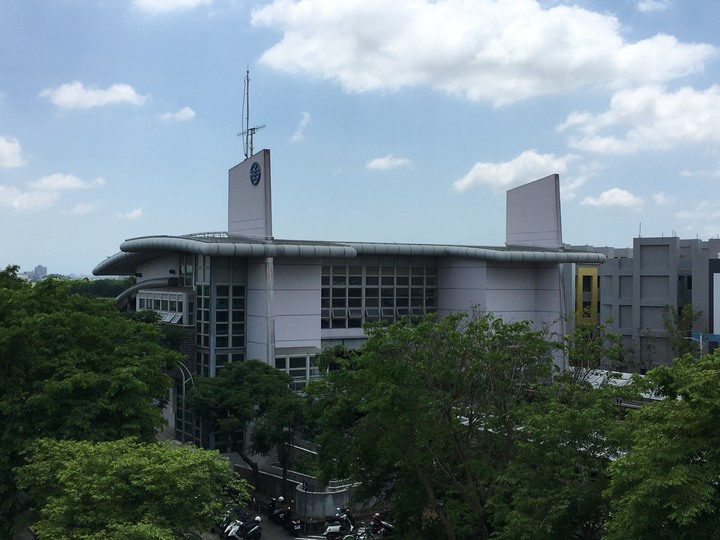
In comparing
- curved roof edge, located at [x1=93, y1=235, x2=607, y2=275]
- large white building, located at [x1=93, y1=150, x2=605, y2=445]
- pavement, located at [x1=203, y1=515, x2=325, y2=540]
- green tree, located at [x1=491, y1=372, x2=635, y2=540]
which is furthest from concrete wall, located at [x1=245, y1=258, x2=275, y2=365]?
green tree, located at [x1=491, y1=372, x2=635, y2=540]

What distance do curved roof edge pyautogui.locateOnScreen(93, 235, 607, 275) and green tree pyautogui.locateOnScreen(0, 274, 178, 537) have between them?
10304 mm

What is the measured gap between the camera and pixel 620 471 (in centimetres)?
1288

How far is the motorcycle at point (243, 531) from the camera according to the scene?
2402cm

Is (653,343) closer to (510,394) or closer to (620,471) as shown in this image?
(510,394)

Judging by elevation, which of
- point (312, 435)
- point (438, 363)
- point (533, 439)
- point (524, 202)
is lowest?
point (312, 435)

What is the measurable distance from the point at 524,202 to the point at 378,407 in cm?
2861

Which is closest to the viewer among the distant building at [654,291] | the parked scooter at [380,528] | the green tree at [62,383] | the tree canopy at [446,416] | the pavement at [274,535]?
the tree canopy at [446,416]

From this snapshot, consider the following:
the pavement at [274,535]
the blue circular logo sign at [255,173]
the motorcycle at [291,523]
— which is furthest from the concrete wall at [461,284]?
the pavement at [274,535]

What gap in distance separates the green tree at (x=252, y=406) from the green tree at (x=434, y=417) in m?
6.14

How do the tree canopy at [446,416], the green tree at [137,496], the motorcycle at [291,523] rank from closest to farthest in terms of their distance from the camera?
1. the green tree at [137,496]
2. the tree canopy at [446,416]
3. the motorcycle at [291,523]

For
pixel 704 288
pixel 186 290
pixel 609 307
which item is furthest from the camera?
pixel 609 307

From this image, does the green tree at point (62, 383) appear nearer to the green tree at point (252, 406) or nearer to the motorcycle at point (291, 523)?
the green tree at point (252, 406)

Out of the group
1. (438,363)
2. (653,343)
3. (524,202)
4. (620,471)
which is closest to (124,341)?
(438,363)

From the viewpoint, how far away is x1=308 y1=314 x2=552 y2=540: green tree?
18.7 m
